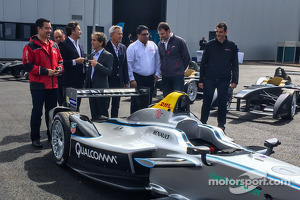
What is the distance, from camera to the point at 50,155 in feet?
16.0

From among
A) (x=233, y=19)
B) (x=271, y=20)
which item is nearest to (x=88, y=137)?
(x=233, y=19)

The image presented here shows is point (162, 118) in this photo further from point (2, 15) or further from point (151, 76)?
point (2, 15)

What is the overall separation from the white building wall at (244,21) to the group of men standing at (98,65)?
23185 millimetres

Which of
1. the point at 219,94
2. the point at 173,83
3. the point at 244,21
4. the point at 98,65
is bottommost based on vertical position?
the point at 219,94

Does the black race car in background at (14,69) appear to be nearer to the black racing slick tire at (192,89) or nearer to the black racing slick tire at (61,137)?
the black racing slick tire at (192,89)

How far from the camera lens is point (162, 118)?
165 inches

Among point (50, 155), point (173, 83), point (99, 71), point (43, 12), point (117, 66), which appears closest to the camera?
point (50, 155)

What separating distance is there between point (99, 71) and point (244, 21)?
30.0 metres

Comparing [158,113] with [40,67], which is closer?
[158,113]

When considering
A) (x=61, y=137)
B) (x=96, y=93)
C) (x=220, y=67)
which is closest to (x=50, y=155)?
(x=61, y=137)

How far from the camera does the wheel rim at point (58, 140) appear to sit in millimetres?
4430

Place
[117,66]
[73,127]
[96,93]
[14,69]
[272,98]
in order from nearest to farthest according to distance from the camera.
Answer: [73,127]
[96,93]
[117,66]
[272,98]
[14,69]

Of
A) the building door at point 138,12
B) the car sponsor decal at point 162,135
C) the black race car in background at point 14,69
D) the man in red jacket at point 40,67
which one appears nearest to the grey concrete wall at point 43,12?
the building door at point 138,12

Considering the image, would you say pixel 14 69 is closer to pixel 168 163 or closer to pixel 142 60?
pixel 142 60
